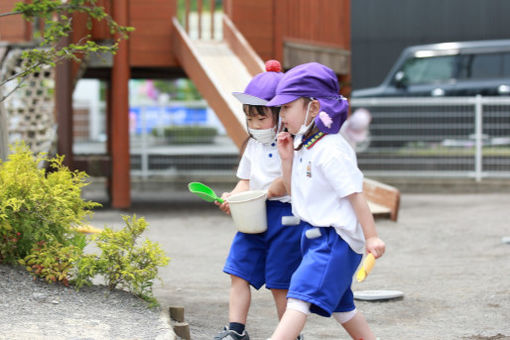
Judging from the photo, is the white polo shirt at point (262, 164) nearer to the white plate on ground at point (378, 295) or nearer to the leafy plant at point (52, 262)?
the leafy plant at point (52, 262)

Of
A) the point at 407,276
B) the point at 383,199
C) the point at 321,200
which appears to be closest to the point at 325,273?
the point at 321,200

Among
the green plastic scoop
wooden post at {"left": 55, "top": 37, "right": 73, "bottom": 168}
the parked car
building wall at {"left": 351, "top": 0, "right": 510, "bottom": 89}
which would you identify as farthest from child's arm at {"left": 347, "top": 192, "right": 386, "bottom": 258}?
building wall at {"left": 351, "top": 0, "right": 510, "bottom": 89}

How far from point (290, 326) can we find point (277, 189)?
0.78 m

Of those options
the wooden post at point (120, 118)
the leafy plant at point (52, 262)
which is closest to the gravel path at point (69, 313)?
the leafy plant at point (52, 262)

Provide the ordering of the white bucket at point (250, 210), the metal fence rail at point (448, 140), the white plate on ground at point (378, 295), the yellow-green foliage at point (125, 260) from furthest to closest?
the metal fence rail at point (448, 140)
the white plate on ground at point (378, 295)
the yellow-green foliage at point (125, 260)
the white bucket at point (250, 210)

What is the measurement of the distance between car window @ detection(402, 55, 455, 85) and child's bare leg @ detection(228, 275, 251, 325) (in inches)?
497

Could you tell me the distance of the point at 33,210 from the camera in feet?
13.9

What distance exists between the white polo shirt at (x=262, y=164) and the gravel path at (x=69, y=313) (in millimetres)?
764

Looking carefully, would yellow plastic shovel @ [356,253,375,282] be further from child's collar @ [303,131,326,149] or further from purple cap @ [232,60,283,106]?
purple cap @ [232,60,283,106]

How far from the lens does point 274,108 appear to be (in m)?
3.95

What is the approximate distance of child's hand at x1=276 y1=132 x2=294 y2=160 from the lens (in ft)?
11.9

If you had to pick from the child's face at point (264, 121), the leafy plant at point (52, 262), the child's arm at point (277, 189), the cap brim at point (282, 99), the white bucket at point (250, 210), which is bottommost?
the leafy plant at point (52, 262)

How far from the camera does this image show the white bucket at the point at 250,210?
150 inches

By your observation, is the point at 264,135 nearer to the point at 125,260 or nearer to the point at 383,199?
the point at 125,260
